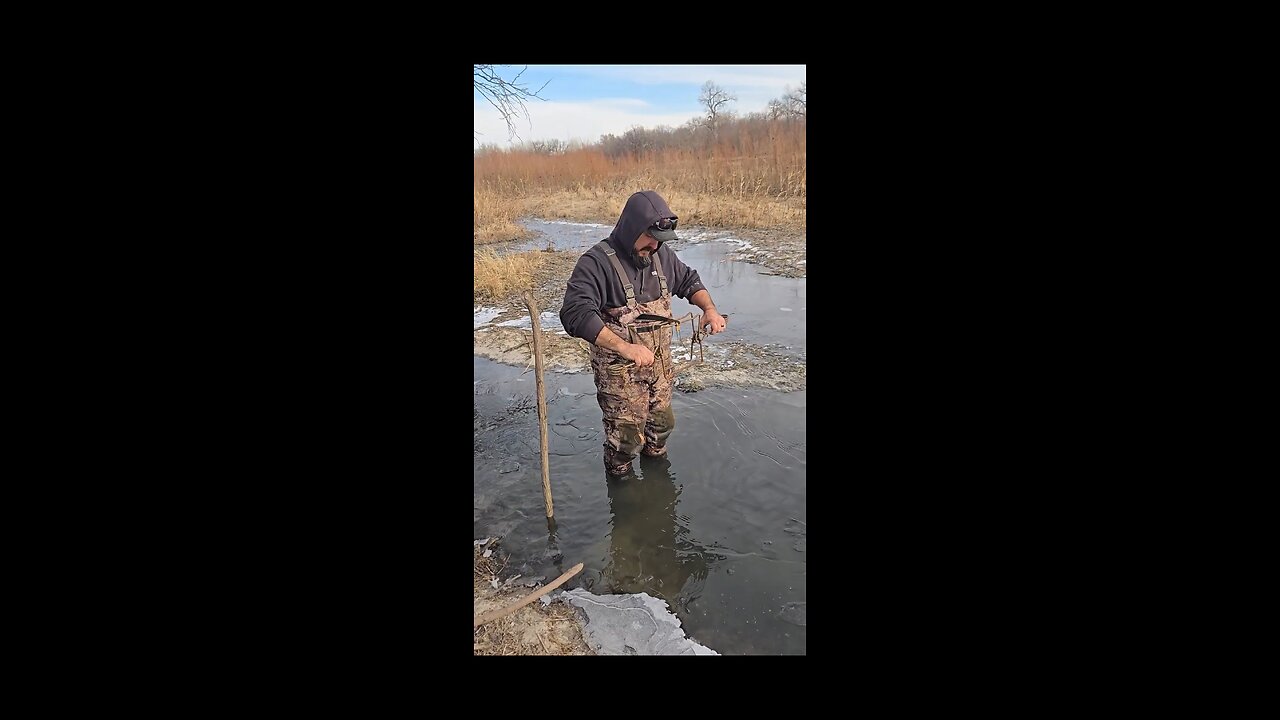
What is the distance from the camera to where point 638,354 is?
354 centimetres

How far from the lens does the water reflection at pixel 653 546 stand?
3479mm

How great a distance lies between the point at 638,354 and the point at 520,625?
157 centimetres

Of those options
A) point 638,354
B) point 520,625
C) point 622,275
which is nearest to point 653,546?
point 520,625

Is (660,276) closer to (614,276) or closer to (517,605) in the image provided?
(614,276)

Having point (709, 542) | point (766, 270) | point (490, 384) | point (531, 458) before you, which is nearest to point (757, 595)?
point (709, 542)

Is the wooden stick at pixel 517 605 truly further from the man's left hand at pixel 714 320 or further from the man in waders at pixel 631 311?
the man's left hand at pixel 714 320

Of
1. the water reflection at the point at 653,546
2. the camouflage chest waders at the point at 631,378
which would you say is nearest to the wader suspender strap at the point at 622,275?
the camouflage chest waders at the point at 631,378

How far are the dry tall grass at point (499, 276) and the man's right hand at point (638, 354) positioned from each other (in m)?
5.92

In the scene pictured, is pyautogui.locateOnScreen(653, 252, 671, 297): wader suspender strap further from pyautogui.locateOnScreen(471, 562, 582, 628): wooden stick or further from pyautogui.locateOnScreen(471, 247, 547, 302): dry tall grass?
pyautogui.locateOnScreen(471, 247, 547, 302): dry tall grass

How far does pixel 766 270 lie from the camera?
1142 cm

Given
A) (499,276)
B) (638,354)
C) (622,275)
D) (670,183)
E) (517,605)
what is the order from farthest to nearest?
(670,183), (499,276), (622,275), (638,354), (517,605)

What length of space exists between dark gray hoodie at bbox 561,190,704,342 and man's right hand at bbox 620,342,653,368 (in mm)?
199

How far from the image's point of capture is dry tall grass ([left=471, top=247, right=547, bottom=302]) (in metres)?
9.91

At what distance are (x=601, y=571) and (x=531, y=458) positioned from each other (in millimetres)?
1624
